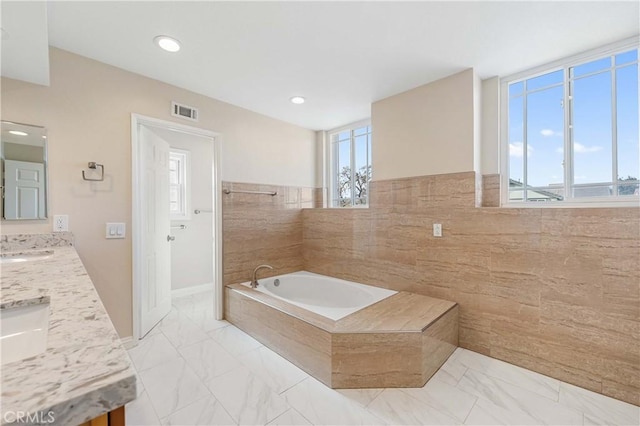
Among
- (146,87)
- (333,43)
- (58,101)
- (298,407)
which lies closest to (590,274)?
(298,407)

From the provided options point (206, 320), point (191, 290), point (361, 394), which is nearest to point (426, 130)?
point (361, 394)

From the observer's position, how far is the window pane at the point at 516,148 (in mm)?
2385

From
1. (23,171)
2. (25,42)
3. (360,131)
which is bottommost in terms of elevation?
(23,171)

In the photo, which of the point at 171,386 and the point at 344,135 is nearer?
the point at 171,386

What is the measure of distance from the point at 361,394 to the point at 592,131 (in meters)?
2.53

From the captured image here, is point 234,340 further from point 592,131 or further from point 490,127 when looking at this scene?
point 592,131

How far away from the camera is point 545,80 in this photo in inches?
90.3

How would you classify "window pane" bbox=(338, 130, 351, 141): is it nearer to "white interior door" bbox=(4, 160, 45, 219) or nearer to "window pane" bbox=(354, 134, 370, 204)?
"window pane" bbox=(354, 134, 370, 204)

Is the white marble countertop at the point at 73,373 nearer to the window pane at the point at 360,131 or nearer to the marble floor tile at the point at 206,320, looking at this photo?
the marble floor tile at the point at 206,320

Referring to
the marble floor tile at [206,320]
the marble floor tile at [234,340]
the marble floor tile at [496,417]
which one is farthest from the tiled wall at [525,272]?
the marble floor tile at [206,320]

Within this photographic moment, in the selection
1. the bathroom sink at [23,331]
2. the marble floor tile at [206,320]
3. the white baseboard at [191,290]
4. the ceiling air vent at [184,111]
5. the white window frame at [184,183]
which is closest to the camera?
the bathroom sink at [23,331]

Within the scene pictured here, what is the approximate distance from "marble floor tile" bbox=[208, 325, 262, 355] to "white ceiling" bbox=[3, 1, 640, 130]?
2.38m

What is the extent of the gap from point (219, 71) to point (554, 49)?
264 centimetres

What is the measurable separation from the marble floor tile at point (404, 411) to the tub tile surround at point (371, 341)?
0.10m
